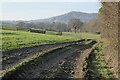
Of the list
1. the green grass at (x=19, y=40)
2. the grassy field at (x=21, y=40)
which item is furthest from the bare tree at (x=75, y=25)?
the green grass at (x=19, y=40)

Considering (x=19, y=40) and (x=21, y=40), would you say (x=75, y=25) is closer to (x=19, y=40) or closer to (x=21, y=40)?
(x=21, y=40)

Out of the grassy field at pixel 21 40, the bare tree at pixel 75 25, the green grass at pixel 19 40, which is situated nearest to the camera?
the green grass at pixel 19 40

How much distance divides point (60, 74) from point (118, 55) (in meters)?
2.90

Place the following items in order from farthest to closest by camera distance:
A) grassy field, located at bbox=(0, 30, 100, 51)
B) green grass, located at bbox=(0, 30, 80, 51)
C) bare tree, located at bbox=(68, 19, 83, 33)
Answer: bare tree, located at bbox=(68, 19, 83, 33)
grassy field, located at bbox=(0, 30, 100, 51)
green grass, located at bbox=(0, 30, 80, 51)

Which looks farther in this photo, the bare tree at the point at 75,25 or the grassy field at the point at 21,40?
the bare tree at the point at 75,25

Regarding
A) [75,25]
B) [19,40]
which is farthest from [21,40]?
[75,25]

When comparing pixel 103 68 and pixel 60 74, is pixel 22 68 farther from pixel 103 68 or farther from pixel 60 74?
pixel 103 68

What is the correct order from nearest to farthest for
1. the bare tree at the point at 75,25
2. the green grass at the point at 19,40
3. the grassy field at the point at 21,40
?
1. the green grass at the point at 19,40
2. the grassy field at the point at 21,40
3. the bare tree at the point at 75,25

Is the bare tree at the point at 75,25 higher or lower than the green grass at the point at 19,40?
higher

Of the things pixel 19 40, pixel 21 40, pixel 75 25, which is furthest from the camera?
pixel 75 25

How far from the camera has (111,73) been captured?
18.1 meters

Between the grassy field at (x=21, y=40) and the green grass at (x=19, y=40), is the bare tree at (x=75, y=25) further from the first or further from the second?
the green grass at (x=19, y=40)

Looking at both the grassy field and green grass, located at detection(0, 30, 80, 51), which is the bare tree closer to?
the grassy field

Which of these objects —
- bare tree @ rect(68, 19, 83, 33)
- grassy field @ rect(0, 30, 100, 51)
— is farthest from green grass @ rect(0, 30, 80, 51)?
bare tree @ rect(68, 19, 83, 33)
